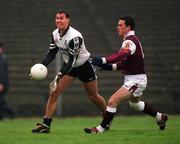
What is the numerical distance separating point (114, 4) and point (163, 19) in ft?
7.22

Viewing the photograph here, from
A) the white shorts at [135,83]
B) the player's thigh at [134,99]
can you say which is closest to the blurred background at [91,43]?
the player's thigh at [134,99]

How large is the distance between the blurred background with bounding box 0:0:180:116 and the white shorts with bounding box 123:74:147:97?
29.6ft

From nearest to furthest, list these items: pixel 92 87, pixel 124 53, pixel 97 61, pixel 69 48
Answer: pixel 97 61 → pixel 124 53 → pixel 69 48 → pixel 92 87

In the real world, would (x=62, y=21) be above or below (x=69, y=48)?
above

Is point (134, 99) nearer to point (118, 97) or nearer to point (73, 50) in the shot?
point (118, 97)

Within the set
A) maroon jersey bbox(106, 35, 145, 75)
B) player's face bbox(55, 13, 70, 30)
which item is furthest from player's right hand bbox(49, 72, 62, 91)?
maroon jersey bbox(106, 35, 145, 75)

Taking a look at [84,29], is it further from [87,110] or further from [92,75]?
[92,75]

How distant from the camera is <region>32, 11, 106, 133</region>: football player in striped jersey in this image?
1262 cm

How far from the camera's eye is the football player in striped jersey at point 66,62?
12.6 metres

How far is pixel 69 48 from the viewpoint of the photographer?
41.5 feet

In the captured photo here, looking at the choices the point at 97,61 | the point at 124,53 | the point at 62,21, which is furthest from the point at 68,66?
the point at 124,53

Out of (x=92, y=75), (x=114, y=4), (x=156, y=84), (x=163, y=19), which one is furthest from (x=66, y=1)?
(x=92, y=75)

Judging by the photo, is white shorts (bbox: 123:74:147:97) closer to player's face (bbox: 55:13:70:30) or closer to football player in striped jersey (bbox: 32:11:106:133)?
football player in striped jersey (bbox: 32:11:106:133)

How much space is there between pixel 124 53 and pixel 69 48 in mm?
1003
